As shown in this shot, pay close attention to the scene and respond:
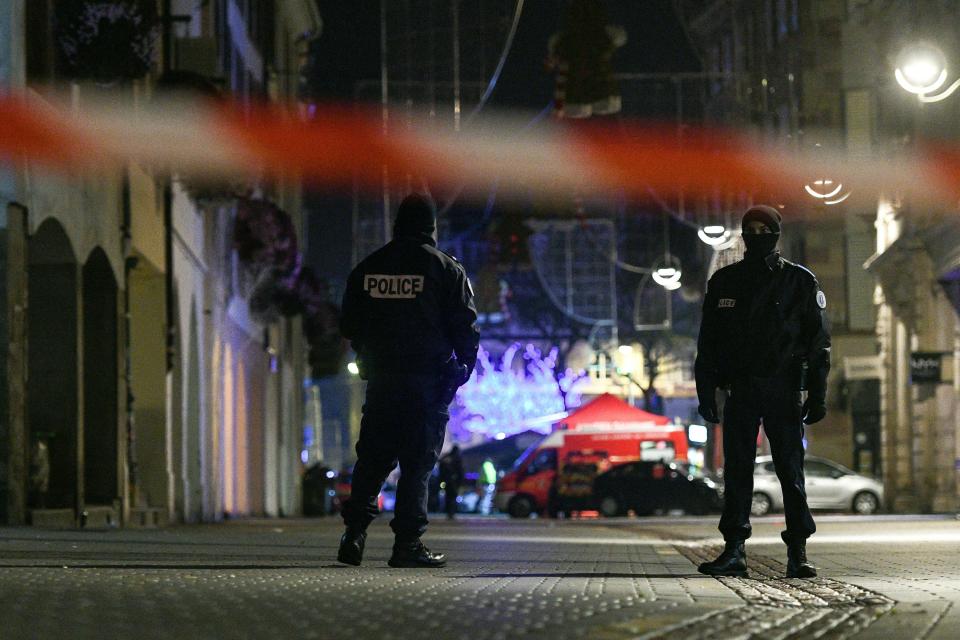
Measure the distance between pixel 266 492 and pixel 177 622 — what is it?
4181cm

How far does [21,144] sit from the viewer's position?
19.6m

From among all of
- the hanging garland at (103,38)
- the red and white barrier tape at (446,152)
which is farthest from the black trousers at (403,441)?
the hanging garland at (103,38)

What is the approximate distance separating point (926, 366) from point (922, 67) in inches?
533

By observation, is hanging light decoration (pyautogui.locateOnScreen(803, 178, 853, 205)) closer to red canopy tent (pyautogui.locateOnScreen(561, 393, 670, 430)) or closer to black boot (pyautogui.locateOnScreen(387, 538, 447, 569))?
black boot (pyautogui.locateOnScreen(387, 538, 447, 569))

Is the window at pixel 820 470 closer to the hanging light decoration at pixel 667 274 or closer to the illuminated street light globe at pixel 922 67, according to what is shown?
the hanging light decoration at pixel 667 274

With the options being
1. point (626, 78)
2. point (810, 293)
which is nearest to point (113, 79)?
point (810, 293)

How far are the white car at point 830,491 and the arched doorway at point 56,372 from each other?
24.1 m

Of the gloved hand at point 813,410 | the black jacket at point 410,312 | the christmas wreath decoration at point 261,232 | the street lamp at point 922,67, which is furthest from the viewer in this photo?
the christmas wreath decoration at point 261,232

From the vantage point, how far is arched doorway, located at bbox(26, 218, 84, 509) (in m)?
22.1

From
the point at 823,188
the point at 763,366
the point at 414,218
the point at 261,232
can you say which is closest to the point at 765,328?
the point at 763,366

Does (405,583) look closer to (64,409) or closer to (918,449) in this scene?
(64,409)

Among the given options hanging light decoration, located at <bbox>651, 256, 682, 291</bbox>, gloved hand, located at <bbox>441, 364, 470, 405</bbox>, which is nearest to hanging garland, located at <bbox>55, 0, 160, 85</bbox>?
gloved hand, located at <bbox>441, 364, 470, 405</bbox>

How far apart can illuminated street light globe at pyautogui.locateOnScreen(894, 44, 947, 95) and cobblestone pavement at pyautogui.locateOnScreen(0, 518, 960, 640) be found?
1017 cm

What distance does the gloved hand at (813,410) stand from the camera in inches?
409
